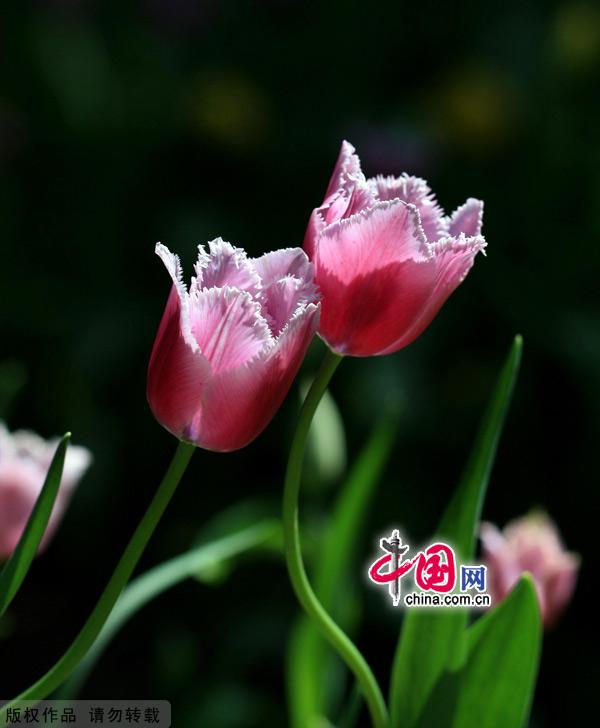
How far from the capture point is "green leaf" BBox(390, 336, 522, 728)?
44 centimetres

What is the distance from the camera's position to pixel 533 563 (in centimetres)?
54

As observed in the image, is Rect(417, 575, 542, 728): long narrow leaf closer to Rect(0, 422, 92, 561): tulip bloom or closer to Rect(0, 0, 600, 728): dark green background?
Rect(0, 422, 92, 561): tulip bloom

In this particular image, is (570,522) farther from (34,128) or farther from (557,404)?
(34,128)

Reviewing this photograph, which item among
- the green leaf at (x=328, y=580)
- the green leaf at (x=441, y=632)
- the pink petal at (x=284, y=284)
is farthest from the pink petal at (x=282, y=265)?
the green leaf at (x=328, y=580)

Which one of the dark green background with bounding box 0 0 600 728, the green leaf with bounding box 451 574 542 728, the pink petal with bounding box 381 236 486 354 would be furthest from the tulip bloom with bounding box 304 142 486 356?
the dark green background with bounding box 0 0 600 728

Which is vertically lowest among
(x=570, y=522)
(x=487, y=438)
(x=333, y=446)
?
(x=487, y=438)

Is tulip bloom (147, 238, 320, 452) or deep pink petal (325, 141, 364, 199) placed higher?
deep pink petal (325, 141, 364, 199)

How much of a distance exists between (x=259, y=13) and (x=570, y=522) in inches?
39.7

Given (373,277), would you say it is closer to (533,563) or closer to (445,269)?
(445,269)

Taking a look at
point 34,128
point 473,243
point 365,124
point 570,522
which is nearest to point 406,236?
point 473,243

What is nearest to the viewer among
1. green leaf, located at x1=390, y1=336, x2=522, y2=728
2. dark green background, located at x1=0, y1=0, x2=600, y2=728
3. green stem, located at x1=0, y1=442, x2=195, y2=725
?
green stem, located at x1=0, y1=442, x2=195, y2=725

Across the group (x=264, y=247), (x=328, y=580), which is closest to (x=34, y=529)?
(x=328, y=580)

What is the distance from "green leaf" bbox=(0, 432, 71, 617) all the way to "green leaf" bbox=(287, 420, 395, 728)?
0.79 feet

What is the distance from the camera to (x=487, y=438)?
44cm
